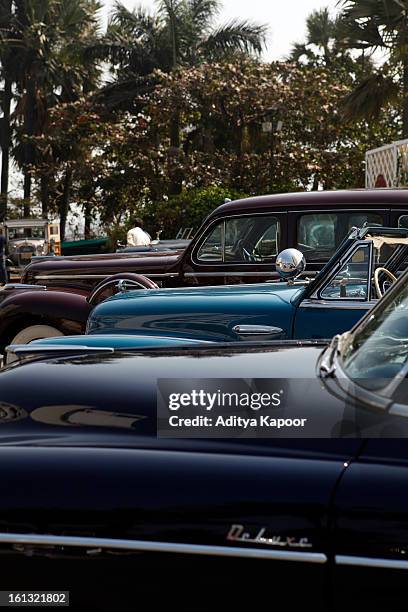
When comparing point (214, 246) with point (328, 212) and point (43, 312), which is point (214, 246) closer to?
point (328, 212)

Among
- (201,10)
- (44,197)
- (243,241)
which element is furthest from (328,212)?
(44,197)

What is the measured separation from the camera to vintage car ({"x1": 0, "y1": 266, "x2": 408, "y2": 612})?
2.20 metres

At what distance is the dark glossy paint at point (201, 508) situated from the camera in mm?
2191

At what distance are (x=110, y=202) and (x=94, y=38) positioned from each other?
788cm

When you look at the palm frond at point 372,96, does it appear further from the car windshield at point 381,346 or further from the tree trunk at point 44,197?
the tree trunk at point 44,197

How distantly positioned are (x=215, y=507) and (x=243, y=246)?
732 centimetres

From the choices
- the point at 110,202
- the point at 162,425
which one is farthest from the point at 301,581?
the point at 110,202

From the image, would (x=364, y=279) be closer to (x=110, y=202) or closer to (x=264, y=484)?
(x=264, y=484)

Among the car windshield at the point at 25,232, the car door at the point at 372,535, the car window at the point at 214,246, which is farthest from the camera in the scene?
the car windshield at the point at 25,232

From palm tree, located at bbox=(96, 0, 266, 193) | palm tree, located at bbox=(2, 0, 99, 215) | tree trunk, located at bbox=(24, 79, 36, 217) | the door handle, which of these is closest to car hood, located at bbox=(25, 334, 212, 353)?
the door handle

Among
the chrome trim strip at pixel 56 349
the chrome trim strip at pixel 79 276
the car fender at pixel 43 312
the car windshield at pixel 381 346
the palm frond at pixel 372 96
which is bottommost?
the car fender at pixel 43 312

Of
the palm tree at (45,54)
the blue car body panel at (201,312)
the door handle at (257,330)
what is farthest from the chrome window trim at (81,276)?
the palm tree at (45,54)

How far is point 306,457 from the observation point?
7.79 feet

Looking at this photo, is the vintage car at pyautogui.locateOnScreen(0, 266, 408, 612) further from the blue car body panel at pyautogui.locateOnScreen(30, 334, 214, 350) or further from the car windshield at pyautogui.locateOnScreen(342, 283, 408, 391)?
the blue car body panel at pyautogui.locateOnScreen(30, 334, 214, 350)
